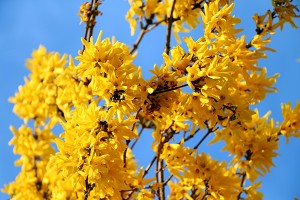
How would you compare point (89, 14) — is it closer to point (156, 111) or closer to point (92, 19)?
point (92, 19)

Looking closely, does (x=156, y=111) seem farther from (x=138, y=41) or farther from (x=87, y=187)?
(x=138, y=41)

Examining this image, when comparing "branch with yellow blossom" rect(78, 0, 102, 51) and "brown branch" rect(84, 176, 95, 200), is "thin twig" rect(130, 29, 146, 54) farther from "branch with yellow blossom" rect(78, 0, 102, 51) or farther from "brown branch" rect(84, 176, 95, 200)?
"brown branch" rect(84, 176, 95, 200)

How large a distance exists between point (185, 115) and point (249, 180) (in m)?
1.25

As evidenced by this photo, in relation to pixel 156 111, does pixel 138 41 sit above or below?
above

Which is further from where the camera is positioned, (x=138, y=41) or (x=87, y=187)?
(x=138, y=41)

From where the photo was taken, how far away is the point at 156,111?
2521mm

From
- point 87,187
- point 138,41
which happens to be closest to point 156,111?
point 87,187

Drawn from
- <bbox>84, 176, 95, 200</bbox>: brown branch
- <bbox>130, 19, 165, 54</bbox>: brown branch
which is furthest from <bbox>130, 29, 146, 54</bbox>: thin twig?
<bbox>84, 176, 95, 200</bbox>: brown branch

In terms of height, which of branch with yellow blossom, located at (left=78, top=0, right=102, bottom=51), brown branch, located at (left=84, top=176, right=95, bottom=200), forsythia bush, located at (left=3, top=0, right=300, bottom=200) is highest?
branch with yellow blossom, located at (left=78, top=0, right=102, bottom=51)

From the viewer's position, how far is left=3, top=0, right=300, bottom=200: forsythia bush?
7.67ft

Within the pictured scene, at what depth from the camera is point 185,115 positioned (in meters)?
2.90

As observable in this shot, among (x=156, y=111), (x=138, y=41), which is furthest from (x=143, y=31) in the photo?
(x=156, y=111)

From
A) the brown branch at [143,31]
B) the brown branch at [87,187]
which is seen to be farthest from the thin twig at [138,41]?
the brown branch at [87,187]

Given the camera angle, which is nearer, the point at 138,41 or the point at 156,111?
the point at 156,111
